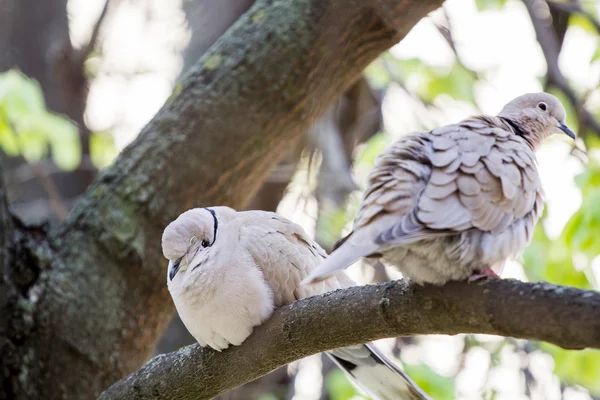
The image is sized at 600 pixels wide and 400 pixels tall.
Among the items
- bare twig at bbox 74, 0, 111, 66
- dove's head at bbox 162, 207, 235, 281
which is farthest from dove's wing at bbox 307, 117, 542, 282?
bare twig at bbox 74, 0, 111, 66

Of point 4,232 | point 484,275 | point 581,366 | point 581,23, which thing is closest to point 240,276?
point 484,275

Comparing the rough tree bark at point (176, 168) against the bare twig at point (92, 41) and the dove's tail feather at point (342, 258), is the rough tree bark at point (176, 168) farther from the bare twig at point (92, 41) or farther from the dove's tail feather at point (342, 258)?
the bare twig at point (92, 41)

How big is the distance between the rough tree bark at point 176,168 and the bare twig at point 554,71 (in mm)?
1415

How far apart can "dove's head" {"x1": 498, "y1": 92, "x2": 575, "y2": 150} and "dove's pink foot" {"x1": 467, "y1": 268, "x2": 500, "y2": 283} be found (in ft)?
2.45

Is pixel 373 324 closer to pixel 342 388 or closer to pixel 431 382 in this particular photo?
pixel 431 382

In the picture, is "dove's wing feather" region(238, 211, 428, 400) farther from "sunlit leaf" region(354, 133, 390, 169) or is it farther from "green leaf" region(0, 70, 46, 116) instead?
"green leaf" region(0, 70, 46, 116)

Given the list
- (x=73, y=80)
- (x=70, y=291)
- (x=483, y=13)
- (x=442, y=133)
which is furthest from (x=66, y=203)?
(x=442, y=133)

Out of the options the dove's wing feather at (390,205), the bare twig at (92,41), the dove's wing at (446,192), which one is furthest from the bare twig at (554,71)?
the bare twig at (92,41)

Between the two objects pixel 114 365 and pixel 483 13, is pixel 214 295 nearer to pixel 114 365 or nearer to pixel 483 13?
pixel 114 365

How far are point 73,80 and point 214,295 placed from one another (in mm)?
3720

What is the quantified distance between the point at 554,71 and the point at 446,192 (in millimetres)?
2717

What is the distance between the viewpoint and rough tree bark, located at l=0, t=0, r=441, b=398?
2963 millimetres

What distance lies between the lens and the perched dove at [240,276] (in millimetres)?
2221

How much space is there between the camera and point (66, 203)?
5355 mm
